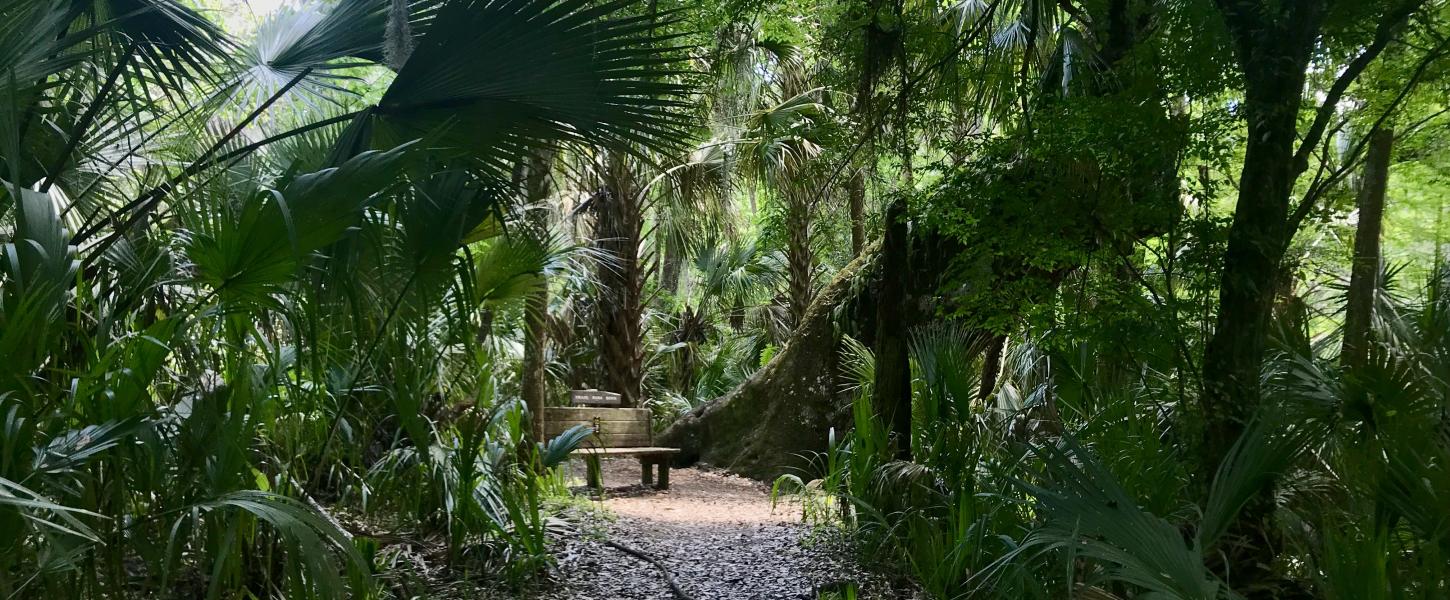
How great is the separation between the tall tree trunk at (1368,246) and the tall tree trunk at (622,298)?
22.8 ft

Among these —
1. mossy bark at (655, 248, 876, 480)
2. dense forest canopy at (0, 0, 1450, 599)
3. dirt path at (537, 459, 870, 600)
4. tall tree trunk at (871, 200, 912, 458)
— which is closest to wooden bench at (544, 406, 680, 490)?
dirt path at (537, 459, 870, 600)

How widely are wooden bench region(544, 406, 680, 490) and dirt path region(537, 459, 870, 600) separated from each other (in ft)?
1.98

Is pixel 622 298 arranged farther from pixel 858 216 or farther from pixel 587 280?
pixel 587 280

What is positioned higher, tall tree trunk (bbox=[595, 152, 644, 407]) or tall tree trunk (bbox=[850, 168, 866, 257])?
tall tree trunk (bbox=[850, 168, 866, 257])

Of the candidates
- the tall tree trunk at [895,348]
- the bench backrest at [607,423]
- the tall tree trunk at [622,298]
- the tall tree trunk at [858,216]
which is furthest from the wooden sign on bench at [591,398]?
the tall tree trunk at [895,348]

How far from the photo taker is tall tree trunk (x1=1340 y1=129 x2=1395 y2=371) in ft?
18.3

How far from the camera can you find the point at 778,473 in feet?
33.9

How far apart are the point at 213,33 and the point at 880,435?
4.31 m

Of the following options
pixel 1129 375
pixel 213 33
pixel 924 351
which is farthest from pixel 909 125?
pixel 213 33

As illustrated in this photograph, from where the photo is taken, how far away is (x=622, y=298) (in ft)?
39.1

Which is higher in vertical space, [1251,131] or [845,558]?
[1251,131]

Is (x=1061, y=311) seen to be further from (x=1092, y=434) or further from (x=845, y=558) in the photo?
(x=845, y=558)

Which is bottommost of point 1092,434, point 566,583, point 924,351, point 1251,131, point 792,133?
point 566,583

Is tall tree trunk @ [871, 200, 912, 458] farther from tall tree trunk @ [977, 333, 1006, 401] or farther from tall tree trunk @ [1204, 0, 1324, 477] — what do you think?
tall tree trunk @ [1204, 0, 1324, 477]
